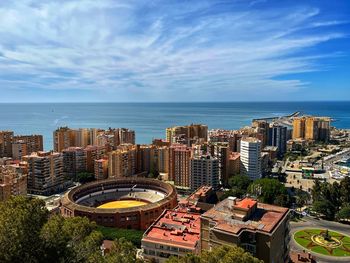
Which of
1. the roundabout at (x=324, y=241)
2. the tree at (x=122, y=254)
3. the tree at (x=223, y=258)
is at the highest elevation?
the tree at (x=223, y=258)

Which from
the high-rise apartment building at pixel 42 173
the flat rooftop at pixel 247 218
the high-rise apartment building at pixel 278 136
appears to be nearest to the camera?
the flat rooftop at pixel 247 218

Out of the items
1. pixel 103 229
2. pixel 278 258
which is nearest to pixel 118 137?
pixel 103 229

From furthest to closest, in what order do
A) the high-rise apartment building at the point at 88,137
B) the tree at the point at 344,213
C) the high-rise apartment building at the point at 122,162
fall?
the high-rise apartment building at the point at 88,137 < the high-rise apartment building at the point at 122,162 < the tree at the point at 344,213

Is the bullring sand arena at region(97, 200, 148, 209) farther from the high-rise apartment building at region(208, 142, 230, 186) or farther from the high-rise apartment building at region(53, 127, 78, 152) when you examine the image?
the high-rise apartment building at region(53, 127, 78, 152)

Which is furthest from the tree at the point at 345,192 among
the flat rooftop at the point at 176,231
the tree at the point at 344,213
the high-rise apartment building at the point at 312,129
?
the high-rise apartment building at the point at 312,129

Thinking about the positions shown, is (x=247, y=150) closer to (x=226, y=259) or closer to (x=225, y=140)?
(x=225, y=140)

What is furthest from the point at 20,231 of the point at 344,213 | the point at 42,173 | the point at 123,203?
the point at 42,173

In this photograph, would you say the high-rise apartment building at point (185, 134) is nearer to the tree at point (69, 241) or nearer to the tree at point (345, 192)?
the tree at point (345, 192)
